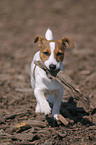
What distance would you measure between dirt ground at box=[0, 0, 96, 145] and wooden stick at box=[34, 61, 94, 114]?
57cm

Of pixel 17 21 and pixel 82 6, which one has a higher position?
pixel 82 6

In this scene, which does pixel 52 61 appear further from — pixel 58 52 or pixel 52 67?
pixel 58 52

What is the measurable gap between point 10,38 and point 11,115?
7.36 metres

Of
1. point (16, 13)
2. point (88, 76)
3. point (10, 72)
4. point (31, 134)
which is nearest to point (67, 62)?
point (88, 76)

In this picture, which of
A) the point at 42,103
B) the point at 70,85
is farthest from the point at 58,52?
the point at 42,103

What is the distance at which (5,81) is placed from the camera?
7652mm

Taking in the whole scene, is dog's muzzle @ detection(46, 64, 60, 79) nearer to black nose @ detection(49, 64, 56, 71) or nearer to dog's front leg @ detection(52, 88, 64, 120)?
black nose @ detection(49, 64, 56, 71)

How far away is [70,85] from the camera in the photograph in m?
4.29

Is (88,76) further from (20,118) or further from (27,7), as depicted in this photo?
(27,7)

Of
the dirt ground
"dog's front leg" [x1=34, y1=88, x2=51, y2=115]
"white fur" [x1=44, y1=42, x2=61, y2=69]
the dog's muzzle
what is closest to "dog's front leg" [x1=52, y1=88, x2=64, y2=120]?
the dirt ground

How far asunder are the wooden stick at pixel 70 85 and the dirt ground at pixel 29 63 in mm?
573

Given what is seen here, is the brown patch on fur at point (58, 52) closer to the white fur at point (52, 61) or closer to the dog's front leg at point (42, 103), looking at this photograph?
the white fur at point (52, 61)

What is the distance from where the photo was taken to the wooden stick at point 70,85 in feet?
13.7

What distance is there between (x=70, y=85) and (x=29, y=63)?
508 centimetres
